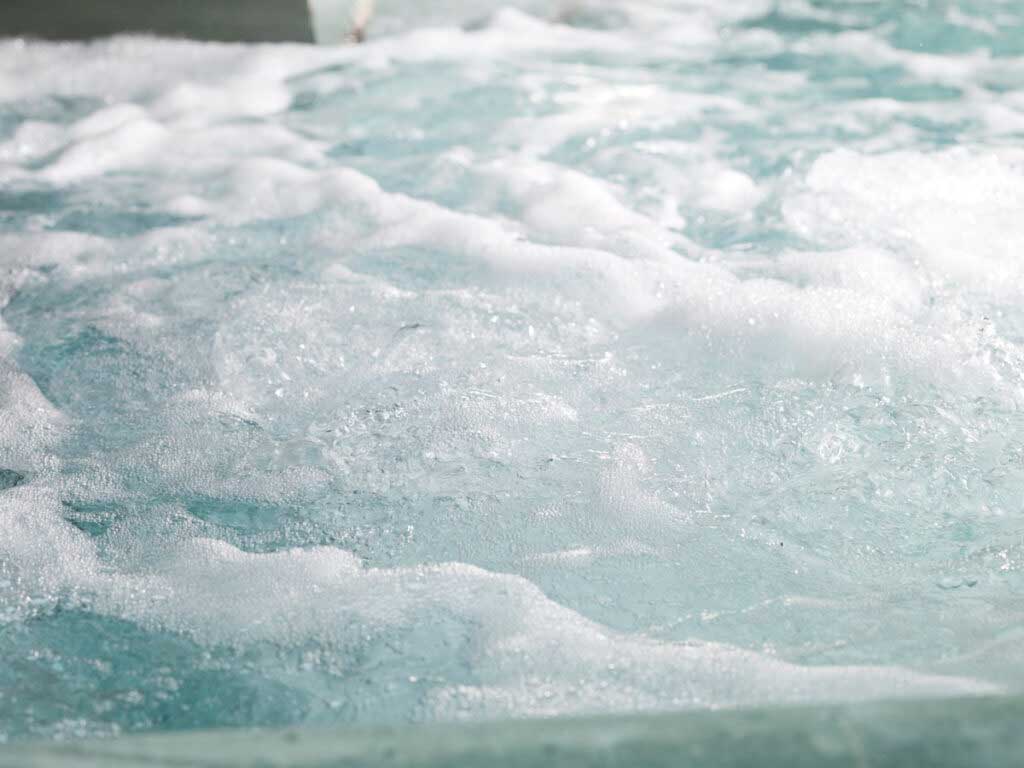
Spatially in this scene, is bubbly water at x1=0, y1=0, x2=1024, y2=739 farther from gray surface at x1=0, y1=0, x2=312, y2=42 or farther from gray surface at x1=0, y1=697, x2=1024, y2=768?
gray surface at x1=0, y1=0, x2=312, y2=42

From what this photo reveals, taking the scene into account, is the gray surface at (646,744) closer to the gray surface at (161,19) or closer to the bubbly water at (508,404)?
the bubbly water at (508,404)

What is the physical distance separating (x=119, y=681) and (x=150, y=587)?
7.9 inches

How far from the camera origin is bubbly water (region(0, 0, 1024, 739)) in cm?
146

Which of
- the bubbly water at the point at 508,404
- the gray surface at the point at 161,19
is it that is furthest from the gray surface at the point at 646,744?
the gray surface at the point at 161,19

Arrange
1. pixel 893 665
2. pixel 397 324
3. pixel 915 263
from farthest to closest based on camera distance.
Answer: pixel 915 263, pixel 397 324, pixel 893 665

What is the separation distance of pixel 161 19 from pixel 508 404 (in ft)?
11.5

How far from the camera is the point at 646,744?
983 millimetres

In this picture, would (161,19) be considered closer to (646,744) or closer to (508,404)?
(508,404)

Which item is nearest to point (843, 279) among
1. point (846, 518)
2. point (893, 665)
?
point (846, 518)

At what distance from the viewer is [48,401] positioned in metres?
2.18

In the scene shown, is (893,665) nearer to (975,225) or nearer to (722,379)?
(722,379)

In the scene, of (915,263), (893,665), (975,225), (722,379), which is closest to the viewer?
(893,665)

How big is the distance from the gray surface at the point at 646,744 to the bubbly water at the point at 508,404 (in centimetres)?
32

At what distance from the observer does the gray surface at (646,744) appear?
0.96 meters
